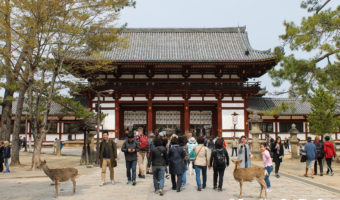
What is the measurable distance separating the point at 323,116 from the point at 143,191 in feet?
45.7

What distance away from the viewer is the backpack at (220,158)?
8.78 meters

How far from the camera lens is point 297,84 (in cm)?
1392

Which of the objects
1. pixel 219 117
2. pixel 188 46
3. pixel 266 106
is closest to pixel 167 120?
pixel 219 117

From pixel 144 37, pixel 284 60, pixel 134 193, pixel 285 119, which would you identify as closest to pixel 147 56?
pixel 144 37

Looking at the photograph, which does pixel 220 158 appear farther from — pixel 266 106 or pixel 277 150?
pixel 266 106

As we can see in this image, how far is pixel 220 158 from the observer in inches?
347

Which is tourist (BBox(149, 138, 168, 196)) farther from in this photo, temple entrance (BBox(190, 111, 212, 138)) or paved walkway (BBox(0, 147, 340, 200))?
temple entrance (BBox(190, 111, 212, 138))

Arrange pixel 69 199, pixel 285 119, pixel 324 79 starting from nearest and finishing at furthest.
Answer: pixel 69 199, pixel 324 79, pixel 285 119

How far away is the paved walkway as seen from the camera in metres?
8.23

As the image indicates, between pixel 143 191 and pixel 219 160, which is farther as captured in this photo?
pixel 143 191

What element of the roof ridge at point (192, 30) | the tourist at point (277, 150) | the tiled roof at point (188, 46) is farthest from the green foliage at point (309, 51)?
the roof ridge at point (192, 30)

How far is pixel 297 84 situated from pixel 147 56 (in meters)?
17.3

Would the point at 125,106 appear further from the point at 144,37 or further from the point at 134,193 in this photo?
the point at 134,193

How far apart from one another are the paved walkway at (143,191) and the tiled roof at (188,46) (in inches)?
680
